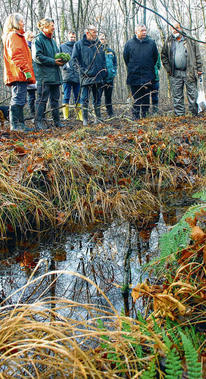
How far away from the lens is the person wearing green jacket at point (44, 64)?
6227 millimetres

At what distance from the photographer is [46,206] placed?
354cm

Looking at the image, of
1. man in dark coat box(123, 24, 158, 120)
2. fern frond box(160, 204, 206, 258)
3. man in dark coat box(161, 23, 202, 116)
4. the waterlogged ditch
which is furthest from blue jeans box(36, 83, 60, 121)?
fern frond box(160, 204, 206, 258)

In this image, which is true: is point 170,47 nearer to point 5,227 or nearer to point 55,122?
point 55,122

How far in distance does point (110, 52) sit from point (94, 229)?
6.76m

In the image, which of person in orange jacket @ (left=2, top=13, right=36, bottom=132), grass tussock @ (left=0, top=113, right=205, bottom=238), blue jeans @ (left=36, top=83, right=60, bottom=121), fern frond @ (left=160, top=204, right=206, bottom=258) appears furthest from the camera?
blue jeans @ (left=36, top=83, right=60, bottom=121)

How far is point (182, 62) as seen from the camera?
7.63 meters

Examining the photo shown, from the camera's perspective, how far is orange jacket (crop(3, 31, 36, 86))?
554 cm

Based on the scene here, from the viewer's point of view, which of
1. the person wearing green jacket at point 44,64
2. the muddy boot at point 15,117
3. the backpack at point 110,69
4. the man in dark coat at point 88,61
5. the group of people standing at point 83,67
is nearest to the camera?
the group of people standing at point 83,67

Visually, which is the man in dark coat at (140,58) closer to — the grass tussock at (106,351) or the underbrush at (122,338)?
the underbrush at (122,338)

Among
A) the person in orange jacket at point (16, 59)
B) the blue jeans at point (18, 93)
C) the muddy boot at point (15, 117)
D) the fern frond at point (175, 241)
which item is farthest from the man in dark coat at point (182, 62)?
the fern frond at point (175, 241)

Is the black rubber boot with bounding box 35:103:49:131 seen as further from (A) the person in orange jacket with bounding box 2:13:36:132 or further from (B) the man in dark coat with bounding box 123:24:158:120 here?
(B) the man in dark coat with bounding box 123:24:158:120

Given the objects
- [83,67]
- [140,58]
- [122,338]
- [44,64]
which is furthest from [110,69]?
[122,338]

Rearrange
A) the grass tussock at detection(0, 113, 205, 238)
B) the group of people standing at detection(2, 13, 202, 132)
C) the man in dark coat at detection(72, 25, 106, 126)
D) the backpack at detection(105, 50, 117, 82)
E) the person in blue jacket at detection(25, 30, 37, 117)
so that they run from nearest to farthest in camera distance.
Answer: the grass tussock at detection(0, 113, 205, 238) → the group of people standing at detection(2, 13, 202, 132) → the man in dark coat at detection(72, 25, 106, 126) → the person in blue jacket at detection(25, 30, 37, 117) → the backpack at detection(105, 50, 117, 82)

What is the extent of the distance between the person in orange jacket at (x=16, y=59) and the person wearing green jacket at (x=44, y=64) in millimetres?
501
